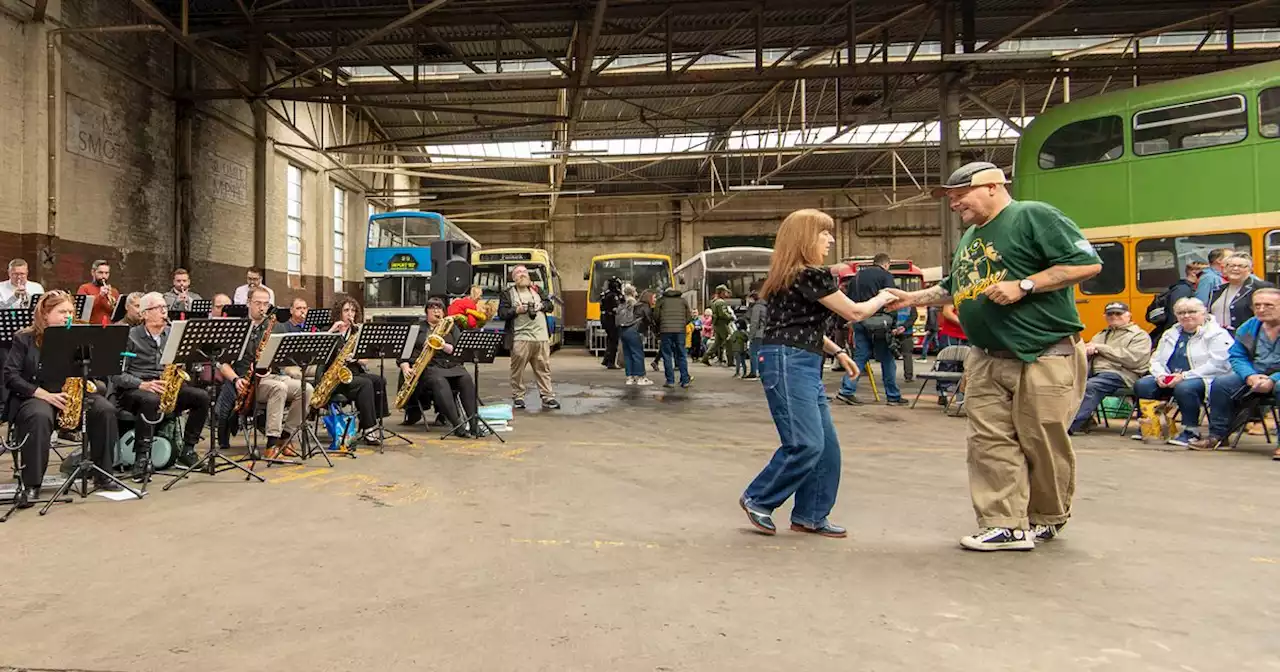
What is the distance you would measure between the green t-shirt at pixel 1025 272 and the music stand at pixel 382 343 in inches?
198

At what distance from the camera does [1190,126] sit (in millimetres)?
9188

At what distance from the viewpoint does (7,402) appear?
4832 mm

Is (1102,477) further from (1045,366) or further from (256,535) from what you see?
(256,535)

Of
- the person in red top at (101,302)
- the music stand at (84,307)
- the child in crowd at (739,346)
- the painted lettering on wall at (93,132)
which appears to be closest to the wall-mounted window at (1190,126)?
the child in crowd at (739,346)

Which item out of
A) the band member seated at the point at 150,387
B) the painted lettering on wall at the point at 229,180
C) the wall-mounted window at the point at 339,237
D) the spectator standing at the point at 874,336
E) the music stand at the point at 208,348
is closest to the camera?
the music stand at the point at 208,348

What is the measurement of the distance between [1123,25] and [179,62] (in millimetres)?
20792

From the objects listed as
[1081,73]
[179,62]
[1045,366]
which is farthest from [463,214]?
[1045,366]

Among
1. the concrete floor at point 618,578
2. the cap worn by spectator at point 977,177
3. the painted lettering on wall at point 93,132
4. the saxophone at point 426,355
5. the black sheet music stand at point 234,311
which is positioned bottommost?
the concrete floor at point 618,578

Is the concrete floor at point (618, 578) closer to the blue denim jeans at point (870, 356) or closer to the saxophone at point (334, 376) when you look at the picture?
the saxophone at point (334, 376)

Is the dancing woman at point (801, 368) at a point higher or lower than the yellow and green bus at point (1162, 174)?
lower

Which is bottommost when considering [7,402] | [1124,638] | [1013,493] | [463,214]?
[1124,638]

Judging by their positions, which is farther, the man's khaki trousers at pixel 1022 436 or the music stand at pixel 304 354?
the music stand at pixel 304 354

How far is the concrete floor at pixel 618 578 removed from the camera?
253cm

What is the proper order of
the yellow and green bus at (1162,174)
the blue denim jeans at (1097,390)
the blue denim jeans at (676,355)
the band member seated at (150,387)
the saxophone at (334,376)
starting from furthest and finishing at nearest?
the blue denim jeans at (676,355) < the yellow and green bus at (1162,174) < the blue denim jeans at (1097,390) < the saxophone at (334,376) < the band member seated at (150,387)
